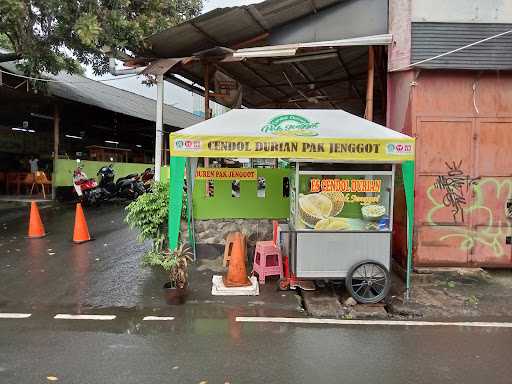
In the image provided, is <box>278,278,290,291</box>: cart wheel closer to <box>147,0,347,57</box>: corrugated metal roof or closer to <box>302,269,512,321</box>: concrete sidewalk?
<box>302,269,512,321</box>: concrete sidewalk

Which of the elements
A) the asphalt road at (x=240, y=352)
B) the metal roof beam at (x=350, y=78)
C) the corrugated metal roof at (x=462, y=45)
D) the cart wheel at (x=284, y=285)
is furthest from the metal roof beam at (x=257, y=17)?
the asphalt road at (x=240, y=352)

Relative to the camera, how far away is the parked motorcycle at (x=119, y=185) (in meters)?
17.1

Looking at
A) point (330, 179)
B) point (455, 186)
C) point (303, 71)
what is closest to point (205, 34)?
point (303, 71)

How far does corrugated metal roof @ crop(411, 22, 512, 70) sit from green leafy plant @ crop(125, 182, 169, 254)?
4790 mm

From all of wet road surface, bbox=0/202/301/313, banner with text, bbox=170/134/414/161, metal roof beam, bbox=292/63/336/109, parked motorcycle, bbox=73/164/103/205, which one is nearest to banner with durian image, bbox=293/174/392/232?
banner with text, bbox=170/134/414/161

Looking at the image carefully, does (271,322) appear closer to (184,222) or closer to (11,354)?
(11,354)

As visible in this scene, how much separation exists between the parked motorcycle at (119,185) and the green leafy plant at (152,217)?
9484mm

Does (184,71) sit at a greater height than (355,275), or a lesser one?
greater

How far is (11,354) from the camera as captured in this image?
4.28 metres

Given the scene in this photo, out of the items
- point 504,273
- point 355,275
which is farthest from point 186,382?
point 504,273

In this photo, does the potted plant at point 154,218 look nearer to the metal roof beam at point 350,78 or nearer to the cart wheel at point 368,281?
the cart wheel at point 368,281

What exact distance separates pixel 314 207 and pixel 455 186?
2793mm

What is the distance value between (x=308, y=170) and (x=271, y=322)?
6.82 feet

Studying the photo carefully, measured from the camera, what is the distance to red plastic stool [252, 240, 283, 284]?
6832 mm
